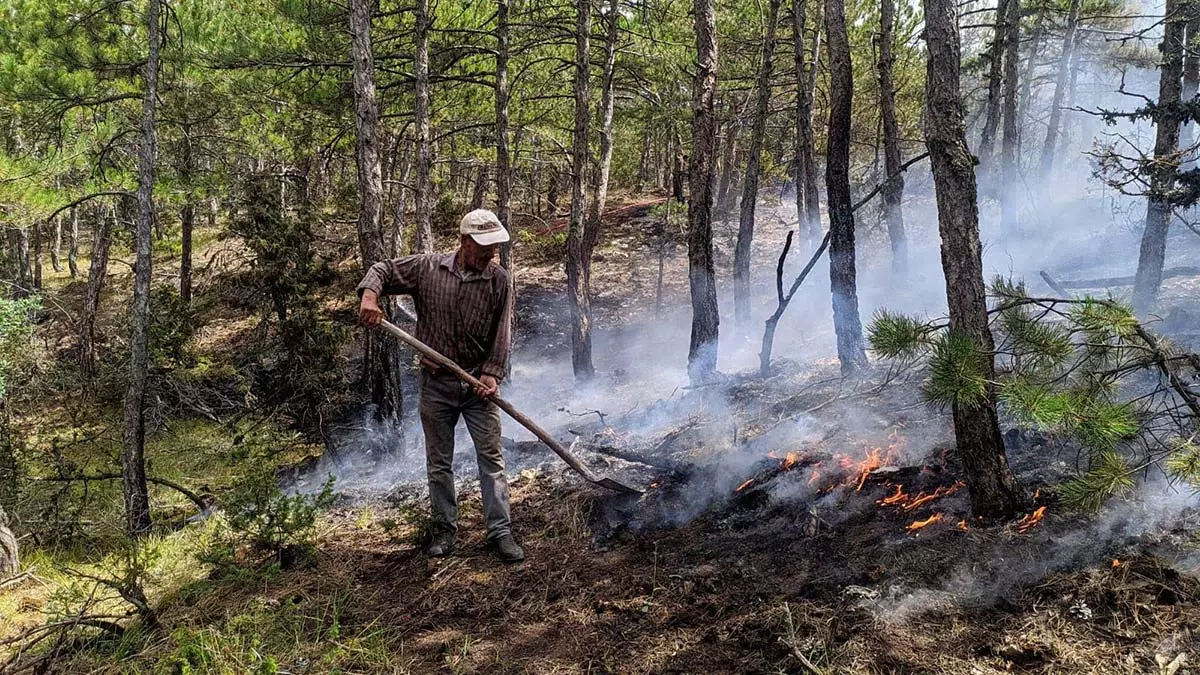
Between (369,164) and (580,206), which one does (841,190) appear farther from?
(369,164)

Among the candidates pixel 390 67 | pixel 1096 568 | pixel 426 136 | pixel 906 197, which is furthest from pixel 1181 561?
pixel 906 197

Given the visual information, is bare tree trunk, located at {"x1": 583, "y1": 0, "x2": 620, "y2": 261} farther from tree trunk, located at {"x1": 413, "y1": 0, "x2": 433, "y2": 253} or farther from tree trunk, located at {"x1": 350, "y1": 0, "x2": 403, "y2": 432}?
tree trunk, located at {"x1": 350, "y1": 0, "x2": 403, "y2": 432}

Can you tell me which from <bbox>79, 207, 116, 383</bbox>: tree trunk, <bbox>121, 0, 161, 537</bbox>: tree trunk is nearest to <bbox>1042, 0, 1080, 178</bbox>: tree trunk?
<bbox>121, 0, 161, 537</bbox>: tree trunk

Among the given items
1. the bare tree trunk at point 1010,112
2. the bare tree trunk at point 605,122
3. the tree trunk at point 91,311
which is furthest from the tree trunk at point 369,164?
the bare tree trunk at point 1010,112

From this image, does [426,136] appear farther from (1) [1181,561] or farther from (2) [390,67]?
(1) [1181,561]

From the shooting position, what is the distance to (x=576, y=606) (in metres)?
3.62

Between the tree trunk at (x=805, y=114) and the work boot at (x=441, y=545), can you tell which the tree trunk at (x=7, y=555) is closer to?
the work boot at (x=441, y=545)

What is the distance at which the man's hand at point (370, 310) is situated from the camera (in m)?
4.00

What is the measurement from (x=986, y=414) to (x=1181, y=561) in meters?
1.05

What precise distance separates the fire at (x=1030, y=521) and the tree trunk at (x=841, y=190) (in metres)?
4.08

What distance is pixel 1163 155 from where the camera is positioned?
777 cm

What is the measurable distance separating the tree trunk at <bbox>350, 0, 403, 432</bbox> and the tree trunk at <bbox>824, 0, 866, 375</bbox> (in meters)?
5.32

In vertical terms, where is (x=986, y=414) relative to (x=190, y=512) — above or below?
above

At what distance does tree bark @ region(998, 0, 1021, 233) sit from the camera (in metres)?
13.4
